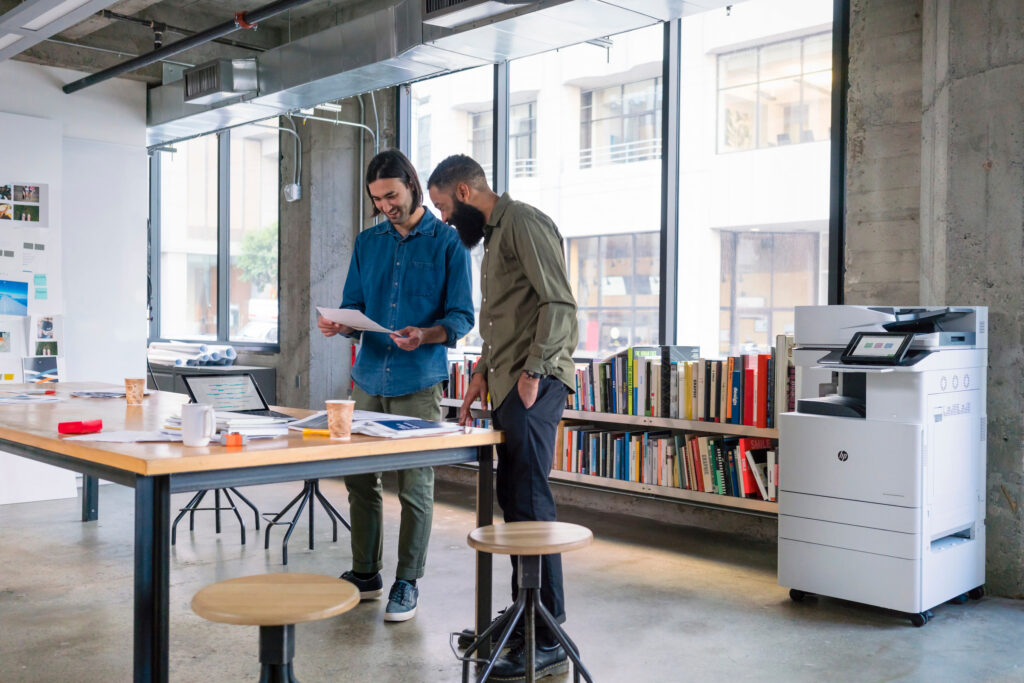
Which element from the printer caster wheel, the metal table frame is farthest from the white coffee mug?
the printer caster wheel

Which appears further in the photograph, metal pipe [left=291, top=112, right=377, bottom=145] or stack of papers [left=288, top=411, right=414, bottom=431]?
metal pipe [left=291, top=112, right=377, bottom=145]

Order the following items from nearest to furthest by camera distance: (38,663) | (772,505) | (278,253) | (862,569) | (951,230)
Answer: (38,663)
(862,569)
(951,230)
(772,505)
(278,253)

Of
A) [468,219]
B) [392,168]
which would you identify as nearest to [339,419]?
[468,219]

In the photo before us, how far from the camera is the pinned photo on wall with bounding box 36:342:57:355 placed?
5.97m

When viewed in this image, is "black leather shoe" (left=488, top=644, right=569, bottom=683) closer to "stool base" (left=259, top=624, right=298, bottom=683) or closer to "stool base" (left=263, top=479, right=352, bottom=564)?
"stool base" (left=259, top=624, right=298, bottom=683)

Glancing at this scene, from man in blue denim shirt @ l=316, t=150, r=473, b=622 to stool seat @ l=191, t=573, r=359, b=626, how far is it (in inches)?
55.3

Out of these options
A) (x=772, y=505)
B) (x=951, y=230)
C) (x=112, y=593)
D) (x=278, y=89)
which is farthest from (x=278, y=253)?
(x=951, y=230)

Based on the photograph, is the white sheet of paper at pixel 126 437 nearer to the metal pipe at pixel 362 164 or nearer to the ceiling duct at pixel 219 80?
the ceiling duct at pixel 219 80

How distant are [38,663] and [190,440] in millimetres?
1418

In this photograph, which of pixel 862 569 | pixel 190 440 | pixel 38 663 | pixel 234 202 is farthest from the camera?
pixel 234 202

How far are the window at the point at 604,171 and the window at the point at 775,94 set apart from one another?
17.9 inches

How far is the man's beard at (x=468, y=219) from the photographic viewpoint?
3037 mm

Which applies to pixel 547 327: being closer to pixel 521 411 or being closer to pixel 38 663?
pixel 521 411

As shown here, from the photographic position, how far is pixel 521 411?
9.25 feet
